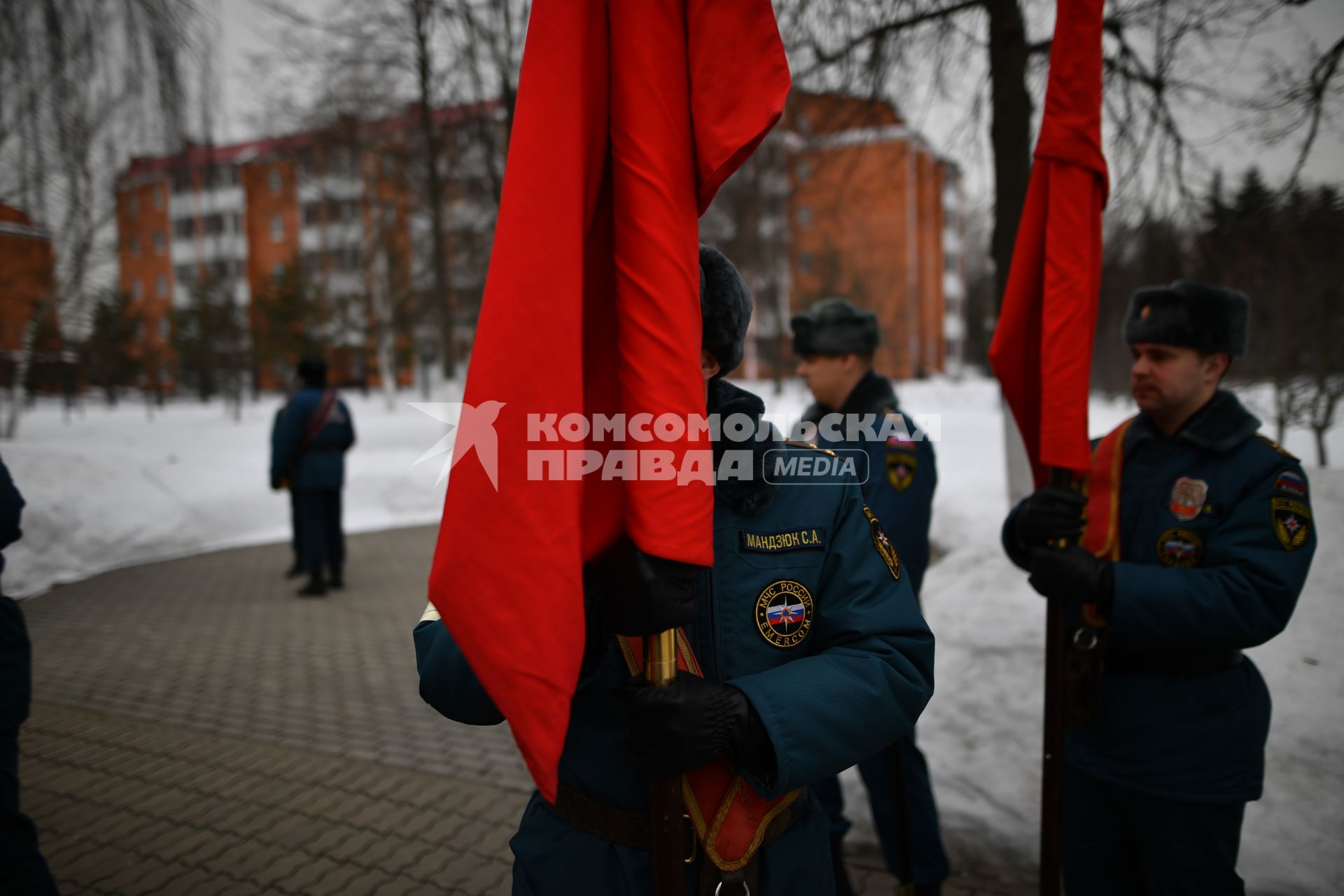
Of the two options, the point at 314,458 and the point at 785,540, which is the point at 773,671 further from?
the point at 314,458

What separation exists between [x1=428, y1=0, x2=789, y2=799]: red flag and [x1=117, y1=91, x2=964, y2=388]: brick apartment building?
3.72 m

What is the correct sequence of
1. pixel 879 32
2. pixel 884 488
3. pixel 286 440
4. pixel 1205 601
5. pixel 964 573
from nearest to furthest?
1. pixel 1205 601
2. pixel 884 488
3. pixel 879 32
4. pixel 964 573
5. pixel 286 440

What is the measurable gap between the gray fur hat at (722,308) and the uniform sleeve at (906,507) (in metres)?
1.85

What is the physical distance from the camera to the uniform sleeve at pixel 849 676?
1.33 meters

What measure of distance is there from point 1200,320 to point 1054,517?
0.89 m

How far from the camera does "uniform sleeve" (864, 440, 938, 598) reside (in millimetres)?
3230

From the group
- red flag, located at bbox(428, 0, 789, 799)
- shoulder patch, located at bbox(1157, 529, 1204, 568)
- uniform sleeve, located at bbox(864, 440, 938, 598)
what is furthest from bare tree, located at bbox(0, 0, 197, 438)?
shoulder patch, located at bbox(1157, 529, 1204, 568)

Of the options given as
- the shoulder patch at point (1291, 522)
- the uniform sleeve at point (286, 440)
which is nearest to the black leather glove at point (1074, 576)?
the shoulder patch at point (1291, 522)

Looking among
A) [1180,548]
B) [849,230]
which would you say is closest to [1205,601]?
[1180,548]

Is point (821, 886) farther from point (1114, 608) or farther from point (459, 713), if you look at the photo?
point (1114, 608)

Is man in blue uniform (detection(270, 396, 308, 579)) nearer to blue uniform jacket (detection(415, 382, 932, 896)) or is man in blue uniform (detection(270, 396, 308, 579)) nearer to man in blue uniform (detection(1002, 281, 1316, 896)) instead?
blue uniform jacket (detection(415, 382, 932, 896))

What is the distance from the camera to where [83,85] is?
362 centimetres

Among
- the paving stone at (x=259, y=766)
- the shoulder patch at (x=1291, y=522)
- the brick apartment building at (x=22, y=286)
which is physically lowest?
the paving stone at (x=259, y=766)

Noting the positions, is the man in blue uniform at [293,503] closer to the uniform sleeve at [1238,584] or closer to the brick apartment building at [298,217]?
the brick apartment building at [298,217]
